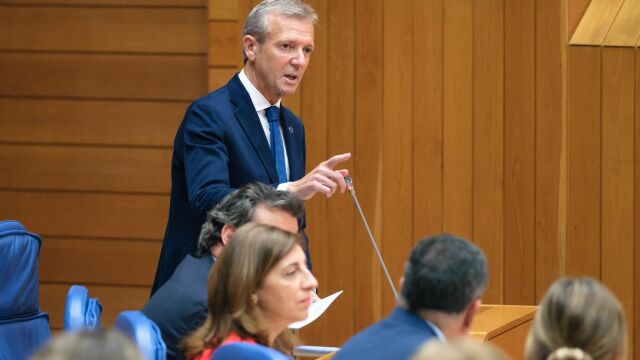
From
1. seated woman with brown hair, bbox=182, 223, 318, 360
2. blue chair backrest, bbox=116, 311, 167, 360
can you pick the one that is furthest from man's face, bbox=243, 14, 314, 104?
blue chair backrest, bbox=116, 311, 167, 360

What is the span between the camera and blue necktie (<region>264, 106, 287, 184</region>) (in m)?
3.58

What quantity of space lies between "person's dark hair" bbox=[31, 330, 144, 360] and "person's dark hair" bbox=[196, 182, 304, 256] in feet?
5.36

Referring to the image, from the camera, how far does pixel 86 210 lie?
538 centimetres

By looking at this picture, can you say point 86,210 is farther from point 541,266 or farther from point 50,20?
point 541,266

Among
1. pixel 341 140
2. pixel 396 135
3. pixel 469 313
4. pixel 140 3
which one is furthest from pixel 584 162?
pixel 469 313

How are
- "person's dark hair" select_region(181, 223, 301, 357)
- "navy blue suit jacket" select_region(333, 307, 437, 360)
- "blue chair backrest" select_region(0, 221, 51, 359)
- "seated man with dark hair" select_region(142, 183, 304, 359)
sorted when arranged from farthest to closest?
"blue chair backrest" select_region(0, 221, 51, 359) < "seated man with dark hair" select_region(142, 183, 304, 359) < "person's dark hair" select_region(181, 223, 301, 357) < "navy blue suit jacket" select_region(333, 307, 437, 360)

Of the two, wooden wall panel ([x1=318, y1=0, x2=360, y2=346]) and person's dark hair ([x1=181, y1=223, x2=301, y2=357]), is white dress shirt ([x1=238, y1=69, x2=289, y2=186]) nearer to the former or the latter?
person's dark hair ([x1=181, y1=223, x2=301, y2=357])

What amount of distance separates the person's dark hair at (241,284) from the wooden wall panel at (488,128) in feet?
8.59

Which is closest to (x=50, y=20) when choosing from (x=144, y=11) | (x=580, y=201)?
(x=144, y=11)

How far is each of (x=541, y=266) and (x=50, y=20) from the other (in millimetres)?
2406

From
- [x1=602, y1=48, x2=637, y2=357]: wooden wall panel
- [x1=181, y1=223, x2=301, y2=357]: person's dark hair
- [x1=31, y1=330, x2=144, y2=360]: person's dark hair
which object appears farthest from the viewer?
[x1=602, y1=48, x2=637, y2=357]: wooden wall panel

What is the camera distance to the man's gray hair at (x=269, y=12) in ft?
11.7

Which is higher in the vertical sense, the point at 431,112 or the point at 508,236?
the point at 431,112

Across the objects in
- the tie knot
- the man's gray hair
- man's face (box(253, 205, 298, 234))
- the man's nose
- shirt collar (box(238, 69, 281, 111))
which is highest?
the man's gray hair
